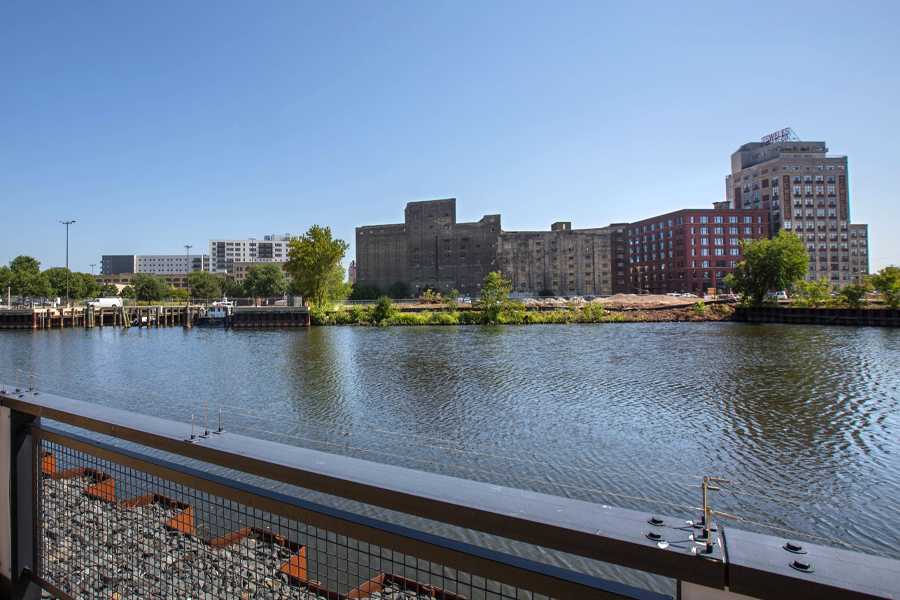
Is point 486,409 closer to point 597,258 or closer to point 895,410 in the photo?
point 895,410

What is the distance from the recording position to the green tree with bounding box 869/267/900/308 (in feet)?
158

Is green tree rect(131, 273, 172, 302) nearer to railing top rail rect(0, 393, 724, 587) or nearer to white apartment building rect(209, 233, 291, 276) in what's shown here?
white apartment building rect(209, 233, 291, 276)

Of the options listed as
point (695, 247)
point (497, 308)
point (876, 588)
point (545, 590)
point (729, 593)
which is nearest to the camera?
point (876, 588)

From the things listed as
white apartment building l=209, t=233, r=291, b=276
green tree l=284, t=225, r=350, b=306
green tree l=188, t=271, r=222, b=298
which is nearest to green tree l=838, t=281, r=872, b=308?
green tree l=284, t=225, r=350, b=306

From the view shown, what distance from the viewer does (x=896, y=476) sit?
1080 centimetres

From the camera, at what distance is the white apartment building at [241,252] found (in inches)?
7554

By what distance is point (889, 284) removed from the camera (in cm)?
4878

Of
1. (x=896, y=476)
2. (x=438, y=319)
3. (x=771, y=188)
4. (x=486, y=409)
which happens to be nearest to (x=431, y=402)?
(x=486, y=409)

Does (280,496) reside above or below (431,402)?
above

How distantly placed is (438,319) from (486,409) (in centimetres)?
4597

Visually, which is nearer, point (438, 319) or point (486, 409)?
point (486, 409)

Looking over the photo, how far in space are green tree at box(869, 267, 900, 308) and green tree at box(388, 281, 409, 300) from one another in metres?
74.8

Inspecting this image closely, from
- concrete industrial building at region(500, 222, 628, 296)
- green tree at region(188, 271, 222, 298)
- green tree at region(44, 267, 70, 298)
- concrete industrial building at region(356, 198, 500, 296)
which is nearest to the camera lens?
green tree at region(44, 267, 70, 298)

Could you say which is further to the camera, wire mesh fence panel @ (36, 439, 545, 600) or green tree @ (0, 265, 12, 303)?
green tree @ (0, 265, 12, 303)
